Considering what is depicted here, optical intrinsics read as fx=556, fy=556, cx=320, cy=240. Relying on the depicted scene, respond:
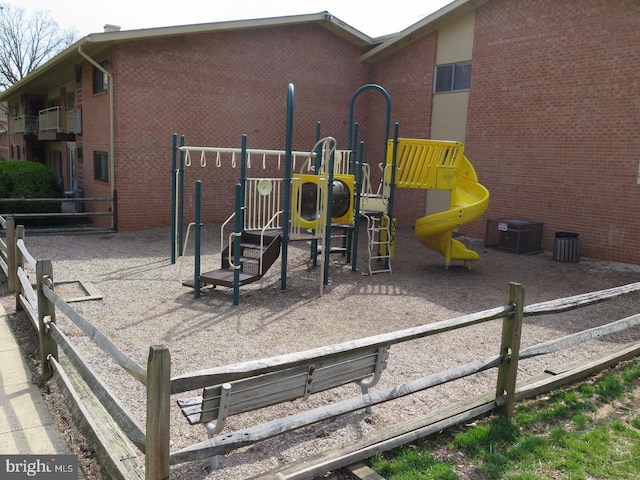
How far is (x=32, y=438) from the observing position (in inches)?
163

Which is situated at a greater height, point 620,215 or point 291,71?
point 291,71

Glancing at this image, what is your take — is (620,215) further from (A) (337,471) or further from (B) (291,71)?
(A) (337,471)

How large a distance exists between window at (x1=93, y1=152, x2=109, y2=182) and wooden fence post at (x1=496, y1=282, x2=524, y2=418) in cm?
1409

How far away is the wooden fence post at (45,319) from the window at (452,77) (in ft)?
45.2

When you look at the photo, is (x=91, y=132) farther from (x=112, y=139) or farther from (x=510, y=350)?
(x=510, y=350)

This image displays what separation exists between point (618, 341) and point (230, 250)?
5.89 meters

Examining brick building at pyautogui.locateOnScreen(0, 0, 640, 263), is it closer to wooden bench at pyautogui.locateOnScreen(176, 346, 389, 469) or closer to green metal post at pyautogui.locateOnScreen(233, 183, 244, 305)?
green metal post at pyautogui.locateOnScreen(233, 183, 244, 305)

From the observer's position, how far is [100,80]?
1655 centimetres

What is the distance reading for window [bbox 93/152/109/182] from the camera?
16297 millimetres

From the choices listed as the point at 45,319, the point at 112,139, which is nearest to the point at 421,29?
the point at 112,139

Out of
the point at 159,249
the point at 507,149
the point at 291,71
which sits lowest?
the point at 159,249

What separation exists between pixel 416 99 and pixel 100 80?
9.69 metres

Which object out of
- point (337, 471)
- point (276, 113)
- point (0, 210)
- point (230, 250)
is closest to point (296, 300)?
point (230, 250)

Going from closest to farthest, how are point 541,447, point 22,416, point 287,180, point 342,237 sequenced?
1. point 541,447
2. point 22,416
3. point 287,180
4. point 342,237
